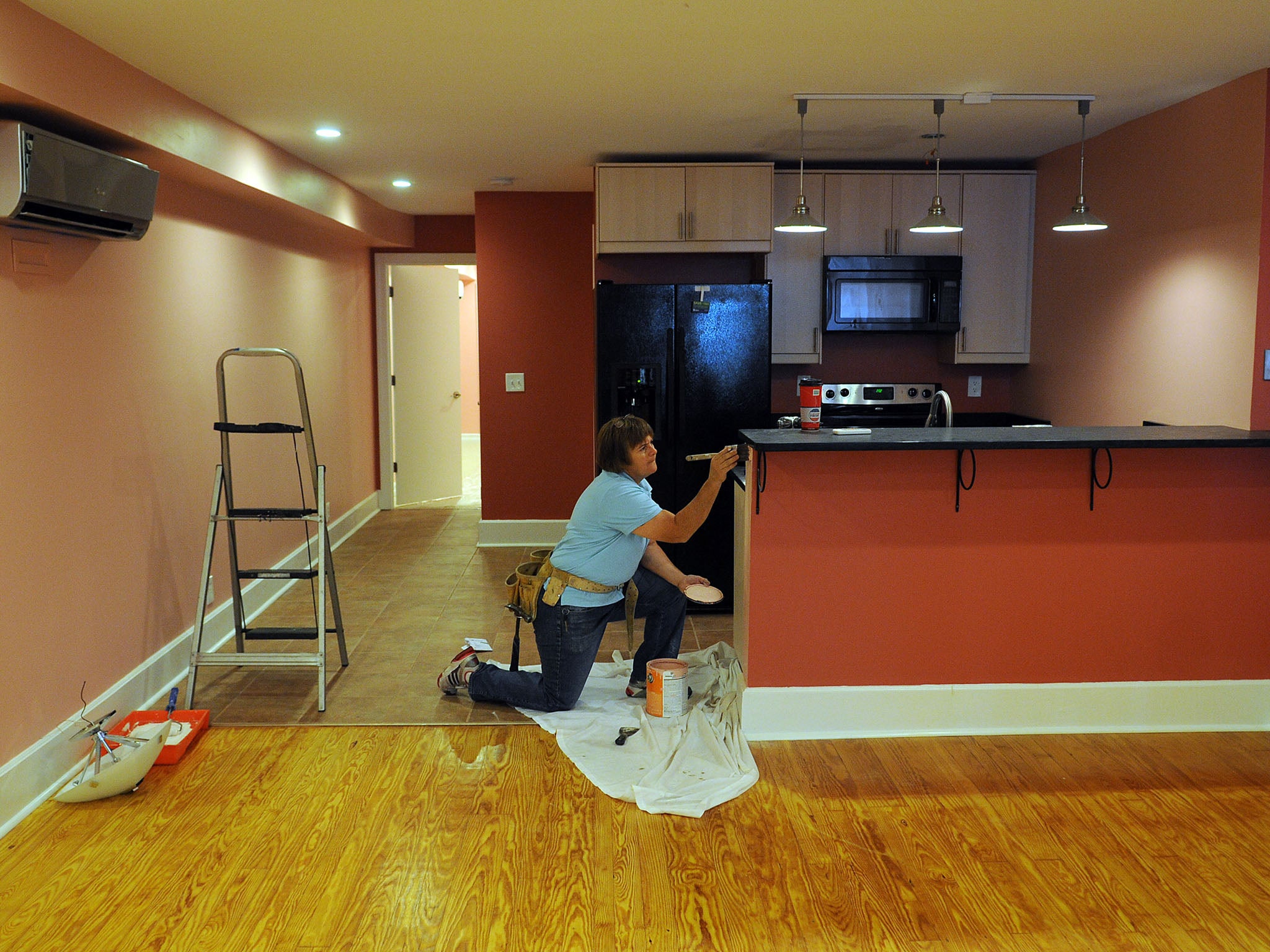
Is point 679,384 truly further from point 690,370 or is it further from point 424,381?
point 424,381

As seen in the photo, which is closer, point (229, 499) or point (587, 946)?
point (587, 946)

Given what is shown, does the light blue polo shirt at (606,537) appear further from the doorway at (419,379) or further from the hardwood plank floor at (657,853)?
the doorway at (419,379)

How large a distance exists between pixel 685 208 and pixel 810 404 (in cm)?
207

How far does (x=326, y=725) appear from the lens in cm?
367

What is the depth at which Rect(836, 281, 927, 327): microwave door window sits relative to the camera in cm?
552

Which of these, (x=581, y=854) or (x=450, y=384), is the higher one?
(x=450, y=384)

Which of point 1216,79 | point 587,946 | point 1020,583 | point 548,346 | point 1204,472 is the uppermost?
point 1216,79

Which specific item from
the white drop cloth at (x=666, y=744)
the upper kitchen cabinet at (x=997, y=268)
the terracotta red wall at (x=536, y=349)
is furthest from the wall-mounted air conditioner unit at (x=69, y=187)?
the upper kitchen cabinet at (x=997, y=268)

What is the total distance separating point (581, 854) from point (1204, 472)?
247 cm

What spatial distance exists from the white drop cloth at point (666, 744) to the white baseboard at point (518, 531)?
9.26ft

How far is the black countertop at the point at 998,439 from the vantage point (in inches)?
131

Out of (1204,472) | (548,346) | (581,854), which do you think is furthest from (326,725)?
(548,346)

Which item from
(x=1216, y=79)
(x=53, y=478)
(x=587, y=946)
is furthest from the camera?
(x=1216, y=79)

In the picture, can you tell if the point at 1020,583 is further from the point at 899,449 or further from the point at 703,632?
the point at 703,632
